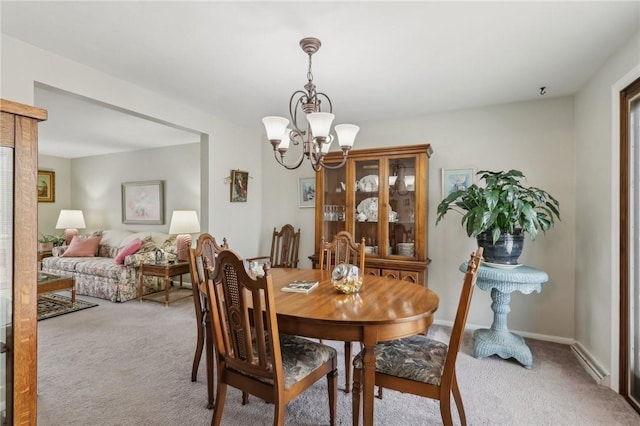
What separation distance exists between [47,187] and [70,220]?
96 centimetres

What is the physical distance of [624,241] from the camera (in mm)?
2186

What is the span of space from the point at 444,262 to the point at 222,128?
9.83 feet

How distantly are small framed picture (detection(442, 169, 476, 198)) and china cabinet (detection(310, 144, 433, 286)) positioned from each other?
0.73 feet

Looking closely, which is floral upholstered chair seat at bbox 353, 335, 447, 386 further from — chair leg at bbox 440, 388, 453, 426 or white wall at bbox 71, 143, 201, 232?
white wall at bbox 71, 143, 201, 232

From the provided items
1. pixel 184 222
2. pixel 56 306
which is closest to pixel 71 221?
pixel 56 306

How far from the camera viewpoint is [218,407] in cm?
165

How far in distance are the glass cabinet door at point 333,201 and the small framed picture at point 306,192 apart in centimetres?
52

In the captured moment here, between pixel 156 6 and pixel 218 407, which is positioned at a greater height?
pixel 156 6

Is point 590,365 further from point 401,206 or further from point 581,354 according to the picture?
point 401,206

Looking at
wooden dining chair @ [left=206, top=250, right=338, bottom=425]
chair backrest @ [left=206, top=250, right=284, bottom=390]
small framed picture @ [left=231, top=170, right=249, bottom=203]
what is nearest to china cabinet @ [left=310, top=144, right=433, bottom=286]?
small framed picture @ [left=231, top=170, right=249, bottom=203]

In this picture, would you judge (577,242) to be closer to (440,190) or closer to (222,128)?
(440,190)

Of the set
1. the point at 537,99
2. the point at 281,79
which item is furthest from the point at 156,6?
the point at 537,99

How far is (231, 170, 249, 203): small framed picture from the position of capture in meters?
4.08

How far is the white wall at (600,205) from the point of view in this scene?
7.38 feet
